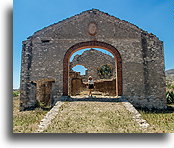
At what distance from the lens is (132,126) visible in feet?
18.9

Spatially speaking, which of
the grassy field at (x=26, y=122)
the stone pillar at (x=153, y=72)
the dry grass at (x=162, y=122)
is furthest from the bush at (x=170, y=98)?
the grassy field at (x=26, y=122)

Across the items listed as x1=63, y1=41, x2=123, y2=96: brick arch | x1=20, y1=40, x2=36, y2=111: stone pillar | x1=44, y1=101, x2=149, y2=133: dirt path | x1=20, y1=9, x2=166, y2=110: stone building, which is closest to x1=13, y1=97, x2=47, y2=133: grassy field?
x1=44, y1=101, x2=149, y2=133: dirt path

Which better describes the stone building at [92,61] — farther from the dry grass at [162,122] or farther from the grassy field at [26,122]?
the dry grass at [162,122]

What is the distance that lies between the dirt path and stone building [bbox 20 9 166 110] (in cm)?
250

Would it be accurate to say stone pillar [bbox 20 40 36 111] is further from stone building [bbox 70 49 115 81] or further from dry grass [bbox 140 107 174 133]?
stone building [bbox 70 49 115 81]

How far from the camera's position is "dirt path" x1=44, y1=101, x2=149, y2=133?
5.43 metres

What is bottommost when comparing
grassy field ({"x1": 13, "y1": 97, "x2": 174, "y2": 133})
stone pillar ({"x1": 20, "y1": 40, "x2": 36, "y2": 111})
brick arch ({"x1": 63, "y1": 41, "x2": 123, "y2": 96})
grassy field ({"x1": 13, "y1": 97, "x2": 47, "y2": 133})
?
grassy field ({"x1": 13, "y1": 97, "x2": 47, "y2": 133})

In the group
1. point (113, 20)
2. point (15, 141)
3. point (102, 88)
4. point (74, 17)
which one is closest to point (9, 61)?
point (15, 141)

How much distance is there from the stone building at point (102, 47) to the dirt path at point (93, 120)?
2.50 metres

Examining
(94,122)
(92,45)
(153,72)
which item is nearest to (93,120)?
(94,122)

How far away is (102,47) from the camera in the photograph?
10.7m

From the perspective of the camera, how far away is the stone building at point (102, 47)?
33.9 feet

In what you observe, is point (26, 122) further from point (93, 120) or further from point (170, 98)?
point (170, 98)
